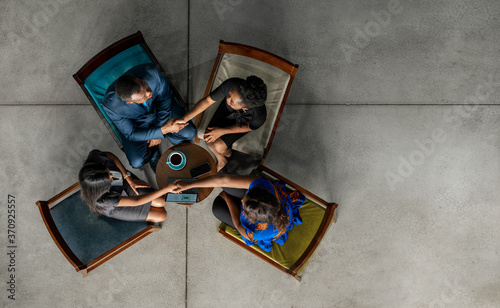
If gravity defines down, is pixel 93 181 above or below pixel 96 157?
below

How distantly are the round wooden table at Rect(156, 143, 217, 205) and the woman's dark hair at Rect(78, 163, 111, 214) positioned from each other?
0.44 m

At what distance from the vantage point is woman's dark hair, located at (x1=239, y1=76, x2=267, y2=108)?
2137mm

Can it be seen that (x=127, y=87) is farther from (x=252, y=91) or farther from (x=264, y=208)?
(x=264, y=208)

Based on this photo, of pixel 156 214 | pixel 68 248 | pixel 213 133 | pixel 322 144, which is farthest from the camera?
pixel 322 144

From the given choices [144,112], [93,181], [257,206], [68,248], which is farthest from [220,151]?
[68,248]

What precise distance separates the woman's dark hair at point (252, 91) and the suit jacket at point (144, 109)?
2.27 ft

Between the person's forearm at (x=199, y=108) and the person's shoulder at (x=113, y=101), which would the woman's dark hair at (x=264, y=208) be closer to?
the person's forearm at (x=199, y=108)

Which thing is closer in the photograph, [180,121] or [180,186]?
[180,186]

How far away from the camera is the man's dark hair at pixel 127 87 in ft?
6.94

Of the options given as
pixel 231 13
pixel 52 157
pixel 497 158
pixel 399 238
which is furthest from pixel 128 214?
pixel 497 158

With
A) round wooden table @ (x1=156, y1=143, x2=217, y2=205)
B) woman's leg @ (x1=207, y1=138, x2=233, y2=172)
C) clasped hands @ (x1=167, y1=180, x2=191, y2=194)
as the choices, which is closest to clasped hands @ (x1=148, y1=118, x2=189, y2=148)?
round wooden table @ (x1=156, y1=143, x2=217, y2=205)

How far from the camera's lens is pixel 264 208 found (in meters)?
1.94

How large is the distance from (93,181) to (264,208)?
1155 millimetres

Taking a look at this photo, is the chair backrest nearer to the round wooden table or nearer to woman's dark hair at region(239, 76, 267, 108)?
the round wooden table
